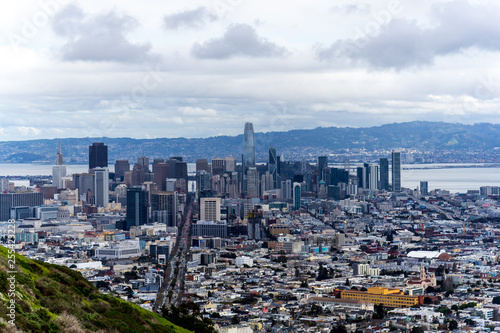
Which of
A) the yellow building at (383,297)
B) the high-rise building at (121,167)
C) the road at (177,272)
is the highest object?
the high-rise building at (121,167)

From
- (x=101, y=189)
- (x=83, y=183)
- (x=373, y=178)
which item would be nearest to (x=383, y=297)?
(x=101, y=189)

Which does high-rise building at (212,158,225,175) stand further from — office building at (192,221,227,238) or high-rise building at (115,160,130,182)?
office building at (192,221,227,238)

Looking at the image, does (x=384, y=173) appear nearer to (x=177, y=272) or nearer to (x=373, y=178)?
(x=373, y=178)

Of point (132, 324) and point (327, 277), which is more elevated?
point (132, 324)

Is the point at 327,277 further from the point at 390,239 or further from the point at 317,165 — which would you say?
the point at 317,165

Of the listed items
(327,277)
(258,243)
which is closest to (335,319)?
(327,277)

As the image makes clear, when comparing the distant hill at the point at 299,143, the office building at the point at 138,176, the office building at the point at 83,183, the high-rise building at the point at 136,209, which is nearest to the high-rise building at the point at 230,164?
the distant hill at the point at 299,143

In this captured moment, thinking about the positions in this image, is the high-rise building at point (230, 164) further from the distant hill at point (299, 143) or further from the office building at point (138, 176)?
the office building at point (138, 176)
